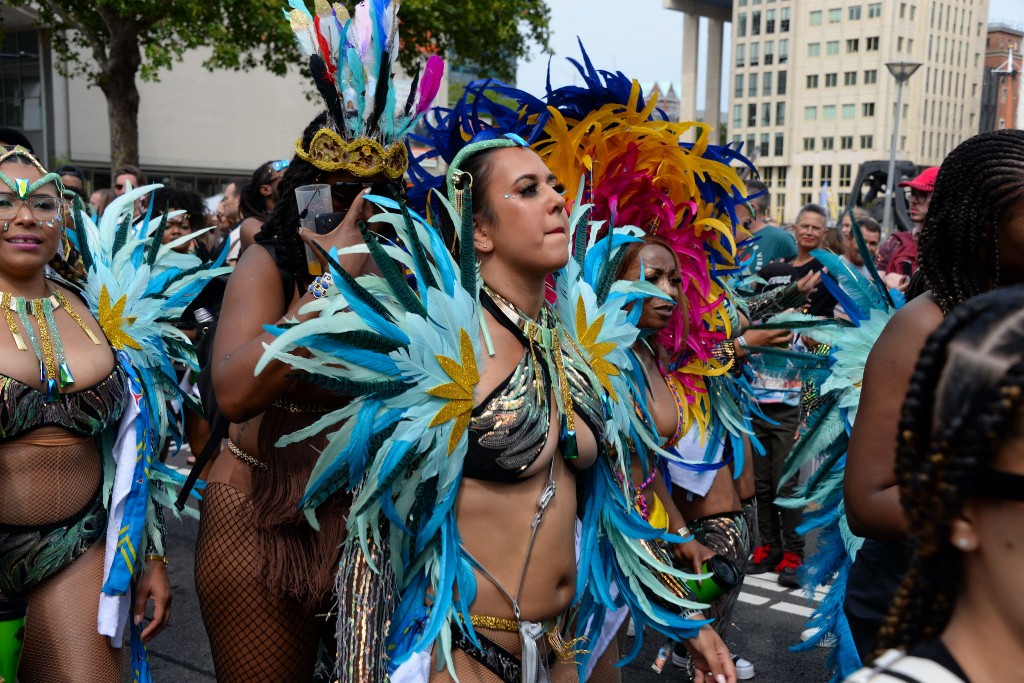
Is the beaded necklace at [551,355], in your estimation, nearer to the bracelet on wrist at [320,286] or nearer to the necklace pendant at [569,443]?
the necklace pendant at [569,443]

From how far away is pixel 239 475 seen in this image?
117 inches

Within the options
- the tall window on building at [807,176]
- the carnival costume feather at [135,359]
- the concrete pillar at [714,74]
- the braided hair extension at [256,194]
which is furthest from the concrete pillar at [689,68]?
the carnival costume feather at [135,359]

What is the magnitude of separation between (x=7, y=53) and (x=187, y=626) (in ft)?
92.0

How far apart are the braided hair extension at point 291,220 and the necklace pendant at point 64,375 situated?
639 mm

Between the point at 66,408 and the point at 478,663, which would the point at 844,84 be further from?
the point at 478,663

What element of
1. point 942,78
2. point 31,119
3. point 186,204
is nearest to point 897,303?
point 186,204

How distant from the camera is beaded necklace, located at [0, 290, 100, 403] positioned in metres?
2.91

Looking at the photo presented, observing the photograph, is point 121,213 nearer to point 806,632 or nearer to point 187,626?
point 187,626

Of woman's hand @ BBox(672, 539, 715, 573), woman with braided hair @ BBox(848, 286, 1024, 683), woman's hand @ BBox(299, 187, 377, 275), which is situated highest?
woman's hand @ BBox(299, 187, 377, 275)

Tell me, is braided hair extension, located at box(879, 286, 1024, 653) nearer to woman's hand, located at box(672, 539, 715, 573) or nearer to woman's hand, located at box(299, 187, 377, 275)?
woman's hand, located at box(299, 187, 377, 275)

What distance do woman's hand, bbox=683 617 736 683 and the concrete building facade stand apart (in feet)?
309

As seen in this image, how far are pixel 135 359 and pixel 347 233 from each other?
1.00 meters

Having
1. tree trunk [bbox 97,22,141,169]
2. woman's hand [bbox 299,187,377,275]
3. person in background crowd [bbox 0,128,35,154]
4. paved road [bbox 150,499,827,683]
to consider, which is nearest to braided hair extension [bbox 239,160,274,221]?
person in background crowd [bbox 0,128,35,154]

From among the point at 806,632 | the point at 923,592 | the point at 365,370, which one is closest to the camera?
the point at 923,592
